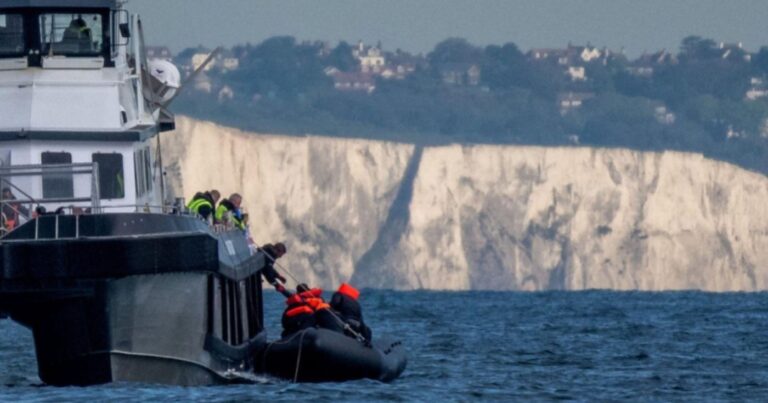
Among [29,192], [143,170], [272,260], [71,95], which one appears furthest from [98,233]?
[272,260]

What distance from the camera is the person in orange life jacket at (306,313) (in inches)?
1247

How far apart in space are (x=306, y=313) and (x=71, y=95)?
14.7ft

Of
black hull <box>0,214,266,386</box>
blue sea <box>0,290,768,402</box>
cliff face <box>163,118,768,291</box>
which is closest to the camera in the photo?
black hull <box>0,214,266,386</box>

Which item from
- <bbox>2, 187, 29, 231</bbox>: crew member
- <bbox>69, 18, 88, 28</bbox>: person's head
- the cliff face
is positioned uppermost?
<bbox>69, 18, 88, 28</bbox>: person's head

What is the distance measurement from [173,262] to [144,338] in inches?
41.8

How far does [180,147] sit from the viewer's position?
122125mm

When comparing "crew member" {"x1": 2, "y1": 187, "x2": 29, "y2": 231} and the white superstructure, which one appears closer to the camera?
"crew member" {"x1": 2, "y1": 187, "x2": 29, "y2": 231}

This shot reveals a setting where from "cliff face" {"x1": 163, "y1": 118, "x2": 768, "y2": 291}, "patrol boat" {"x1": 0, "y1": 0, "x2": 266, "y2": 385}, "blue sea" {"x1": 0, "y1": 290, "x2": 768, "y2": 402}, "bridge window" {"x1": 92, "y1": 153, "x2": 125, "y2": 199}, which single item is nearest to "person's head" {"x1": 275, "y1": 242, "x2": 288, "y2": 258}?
"patrol boat" {"x1": 0, "y1": 0, "x2": 266, "y2": 385}

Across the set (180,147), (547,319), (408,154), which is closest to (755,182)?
(408,154)

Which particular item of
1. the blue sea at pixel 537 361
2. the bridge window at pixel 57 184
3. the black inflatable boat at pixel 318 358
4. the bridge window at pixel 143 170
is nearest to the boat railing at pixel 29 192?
the bridge window at pixel 57 184

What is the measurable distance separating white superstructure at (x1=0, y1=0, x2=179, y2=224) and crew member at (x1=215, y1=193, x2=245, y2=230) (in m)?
1.65

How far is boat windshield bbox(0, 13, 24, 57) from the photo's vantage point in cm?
3112

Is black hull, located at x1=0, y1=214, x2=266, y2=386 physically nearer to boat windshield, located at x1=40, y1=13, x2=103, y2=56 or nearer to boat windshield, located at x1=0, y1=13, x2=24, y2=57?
boat windshield, located at x1=40, y1=13, x2=103, y2=56

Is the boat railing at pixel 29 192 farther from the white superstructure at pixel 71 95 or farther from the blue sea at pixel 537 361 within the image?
the blue sea at pixel 537 361
